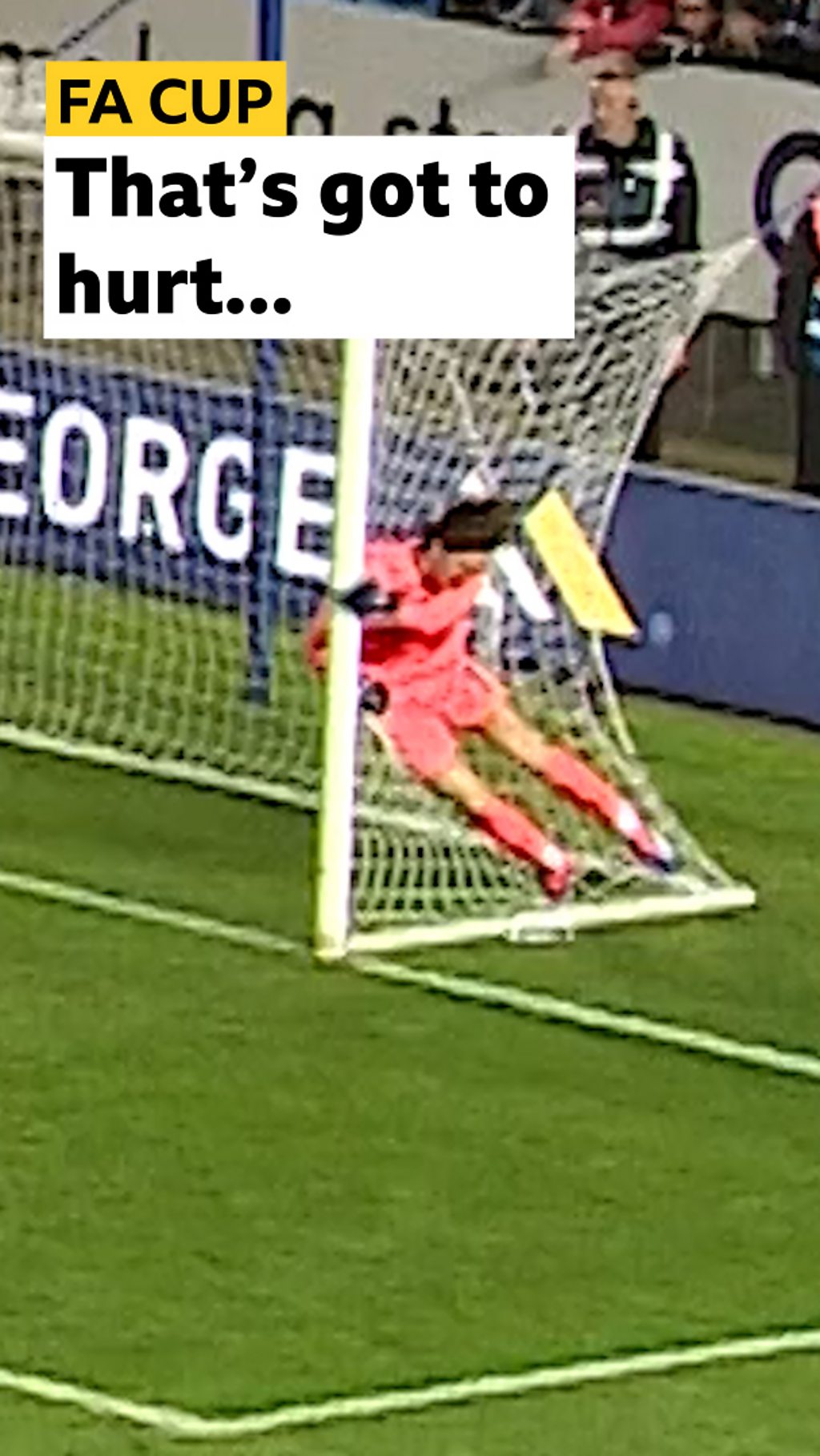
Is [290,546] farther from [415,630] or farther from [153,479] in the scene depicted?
[415,630]

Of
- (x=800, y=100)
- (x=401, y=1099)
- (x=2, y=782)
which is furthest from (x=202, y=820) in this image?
(x=800, y=100)

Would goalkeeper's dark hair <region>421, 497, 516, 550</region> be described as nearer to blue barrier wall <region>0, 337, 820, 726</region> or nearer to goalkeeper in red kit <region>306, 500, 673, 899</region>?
goalkeeper in red kit <region>306, 500, 673, 899</region>

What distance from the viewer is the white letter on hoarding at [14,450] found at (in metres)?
16.8

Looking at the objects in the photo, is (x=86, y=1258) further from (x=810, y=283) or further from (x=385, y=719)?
(x=810, y=283)

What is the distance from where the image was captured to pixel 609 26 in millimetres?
17859

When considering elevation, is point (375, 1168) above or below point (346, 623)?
below

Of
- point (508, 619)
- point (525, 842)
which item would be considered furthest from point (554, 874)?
point (508, 619)

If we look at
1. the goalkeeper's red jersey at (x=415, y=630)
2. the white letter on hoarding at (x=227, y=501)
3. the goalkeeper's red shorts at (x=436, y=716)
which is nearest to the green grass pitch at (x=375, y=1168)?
the goalkeeper's red shorts at (x=436, y=716)

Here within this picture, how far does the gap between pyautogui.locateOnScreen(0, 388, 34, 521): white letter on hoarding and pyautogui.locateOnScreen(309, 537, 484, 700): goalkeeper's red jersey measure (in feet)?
11.5

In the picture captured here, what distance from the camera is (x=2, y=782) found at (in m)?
15.0

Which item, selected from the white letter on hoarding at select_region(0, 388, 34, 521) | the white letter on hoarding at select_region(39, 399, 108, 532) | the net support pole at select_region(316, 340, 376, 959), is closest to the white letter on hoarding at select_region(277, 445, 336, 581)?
the white letter on hoarding at select_region(39, 399, 108, 532)

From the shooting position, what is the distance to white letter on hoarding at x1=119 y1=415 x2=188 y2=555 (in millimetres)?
16438

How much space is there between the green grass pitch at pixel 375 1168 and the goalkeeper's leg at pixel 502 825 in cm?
21

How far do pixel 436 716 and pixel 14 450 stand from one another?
3661 millimetres
